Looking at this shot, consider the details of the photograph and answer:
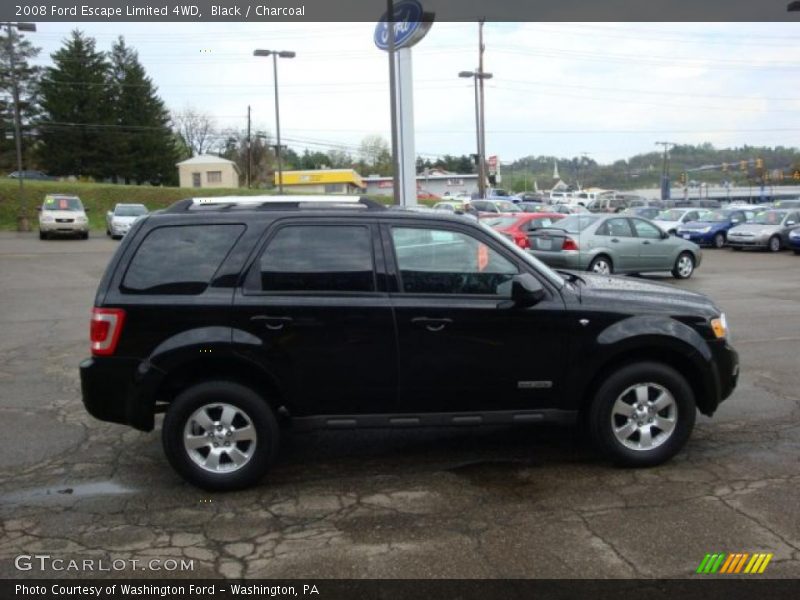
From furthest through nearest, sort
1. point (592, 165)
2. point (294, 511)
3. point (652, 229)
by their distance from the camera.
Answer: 1. point (592, 165)
2. point (652, 229)
3. point (294, 511)

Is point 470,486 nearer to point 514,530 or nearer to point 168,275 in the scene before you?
point 514,530

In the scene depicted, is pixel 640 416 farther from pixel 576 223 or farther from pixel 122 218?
pixel 122 218

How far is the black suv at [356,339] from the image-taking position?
15.1ft

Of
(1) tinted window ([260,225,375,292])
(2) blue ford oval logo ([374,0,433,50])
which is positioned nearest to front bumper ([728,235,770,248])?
(2) blue ford oval logo ([374,0,433,50])

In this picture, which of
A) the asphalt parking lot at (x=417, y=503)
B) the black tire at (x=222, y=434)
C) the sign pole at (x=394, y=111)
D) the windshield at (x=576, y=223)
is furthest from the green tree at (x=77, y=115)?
the black tire at (x=222, y=434)

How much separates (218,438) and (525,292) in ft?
7.26

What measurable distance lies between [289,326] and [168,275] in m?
0.87

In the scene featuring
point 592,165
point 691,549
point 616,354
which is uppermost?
point 592,165

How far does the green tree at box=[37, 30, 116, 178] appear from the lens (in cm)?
5878

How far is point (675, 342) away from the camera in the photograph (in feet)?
16.0

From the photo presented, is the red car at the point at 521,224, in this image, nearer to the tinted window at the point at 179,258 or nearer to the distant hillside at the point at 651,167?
the tinted window at the point at 179,258

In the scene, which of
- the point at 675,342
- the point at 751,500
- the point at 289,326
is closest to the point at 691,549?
the point at 751,500

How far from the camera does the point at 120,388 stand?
183 inches

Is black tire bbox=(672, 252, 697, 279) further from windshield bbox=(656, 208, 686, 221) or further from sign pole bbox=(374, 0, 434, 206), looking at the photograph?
windshield bbox=(656, 208, 686, 221)
